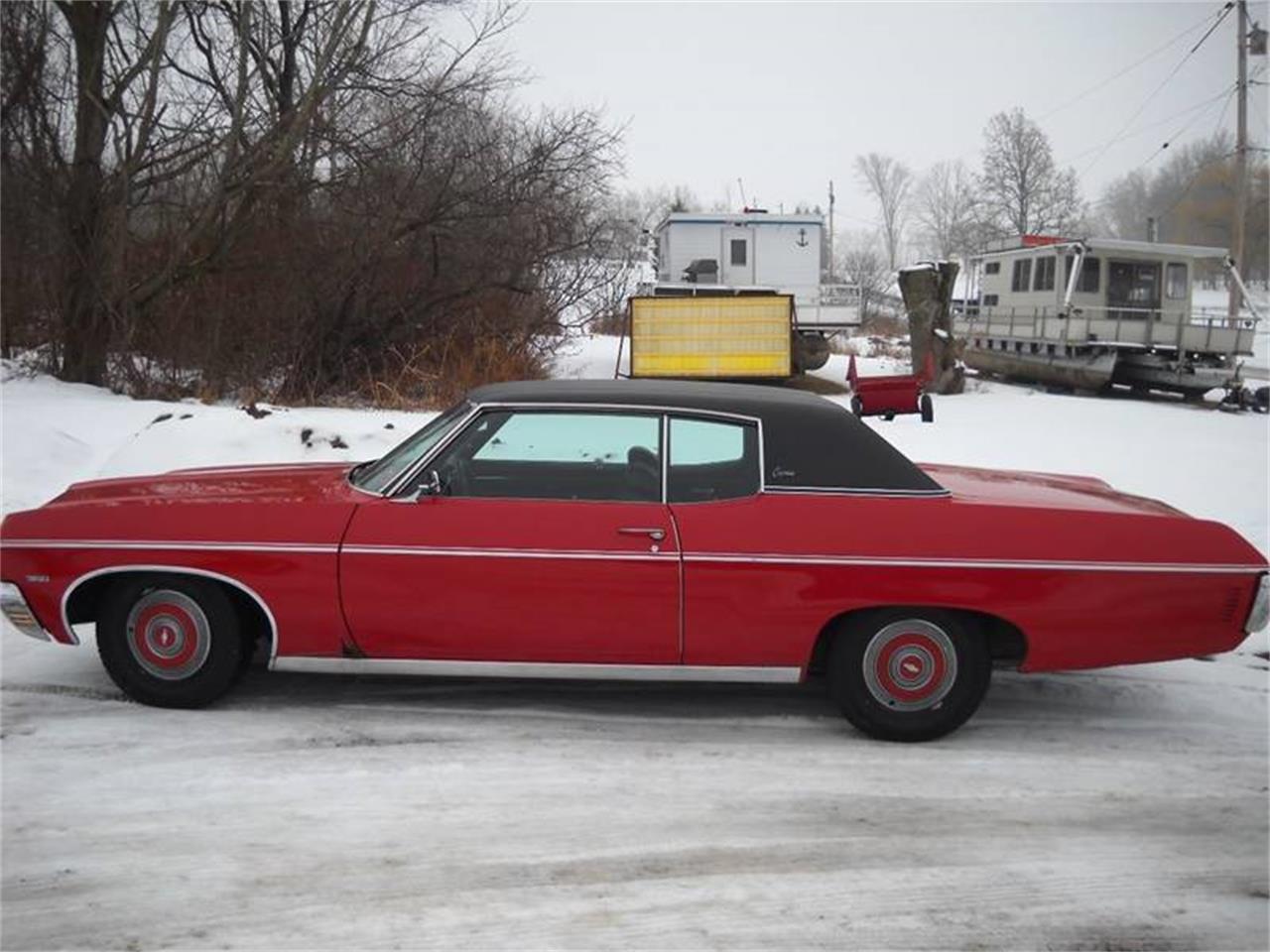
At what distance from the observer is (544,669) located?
12.9ft

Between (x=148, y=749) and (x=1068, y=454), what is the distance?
884 centimetres

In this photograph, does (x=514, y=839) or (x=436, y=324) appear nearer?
(x=514, y=839)

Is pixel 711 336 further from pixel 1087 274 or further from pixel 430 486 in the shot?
pixel 430 486

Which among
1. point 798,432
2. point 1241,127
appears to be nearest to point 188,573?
point 798,432

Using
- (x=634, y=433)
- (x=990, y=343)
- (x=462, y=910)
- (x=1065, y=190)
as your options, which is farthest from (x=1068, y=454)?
(x=1065, y=190)

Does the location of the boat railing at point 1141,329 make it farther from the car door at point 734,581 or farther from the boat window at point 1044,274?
the car door at point 734,581

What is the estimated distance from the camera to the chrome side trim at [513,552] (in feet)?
12.5

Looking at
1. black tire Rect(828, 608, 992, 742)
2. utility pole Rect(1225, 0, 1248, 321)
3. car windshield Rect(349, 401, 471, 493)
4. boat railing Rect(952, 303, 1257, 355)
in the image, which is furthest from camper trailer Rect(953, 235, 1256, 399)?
car windshield Rect(349, 401, 471, 493)

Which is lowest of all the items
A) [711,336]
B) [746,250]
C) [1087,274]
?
[711,336]

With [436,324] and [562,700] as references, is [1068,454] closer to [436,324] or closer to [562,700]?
[562,700]

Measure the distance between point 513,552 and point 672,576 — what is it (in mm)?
606

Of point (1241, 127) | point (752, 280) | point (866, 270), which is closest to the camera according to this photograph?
point (752, 280)

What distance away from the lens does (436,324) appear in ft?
50.2

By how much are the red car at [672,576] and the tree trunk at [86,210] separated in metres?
10.3
